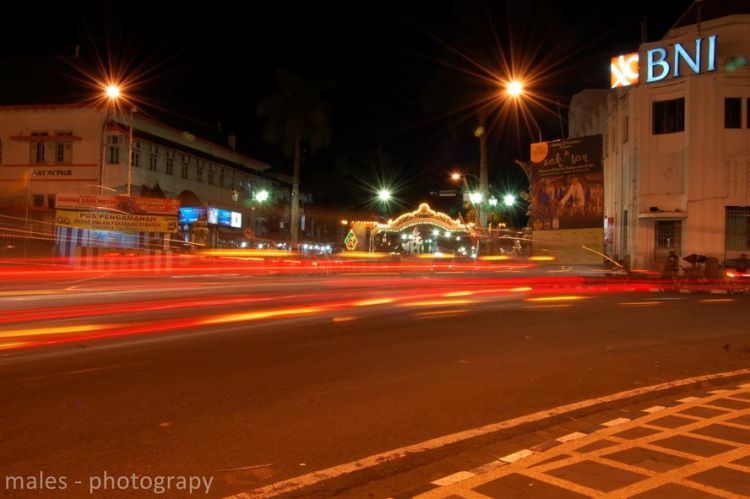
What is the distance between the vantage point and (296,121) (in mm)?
49844

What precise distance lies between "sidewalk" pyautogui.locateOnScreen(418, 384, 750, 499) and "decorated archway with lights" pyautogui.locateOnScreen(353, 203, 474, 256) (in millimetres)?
31962

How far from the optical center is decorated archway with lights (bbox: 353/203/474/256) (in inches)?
1565

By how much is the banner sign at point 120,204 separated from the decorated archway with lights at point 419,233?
568 inches

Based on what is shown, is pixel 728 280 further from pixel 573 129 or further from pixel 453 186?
pixel 453 186

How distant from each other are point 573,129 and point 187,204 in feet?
86.3

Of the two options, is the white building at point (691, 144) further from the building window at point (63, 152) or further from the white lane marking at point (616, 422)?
the building window at point (63, 152)

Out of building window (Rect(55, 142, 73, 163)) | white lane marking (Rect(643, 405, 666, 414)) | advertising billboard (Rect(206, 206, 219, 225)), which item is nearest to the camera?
white lane marking (Rect(643, 405, 666, 414))

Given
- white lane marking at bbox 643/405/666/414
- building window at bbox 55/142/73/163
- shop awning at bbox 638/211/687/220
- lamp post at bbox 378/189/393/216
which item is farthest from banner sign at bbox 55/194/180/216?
white lane marking at bbox 643/405/666/414

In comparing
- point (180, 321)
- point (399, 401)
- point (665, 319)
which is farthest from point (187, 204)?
point (399, 401)

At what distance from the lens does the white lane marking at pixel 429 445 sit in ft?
15.4

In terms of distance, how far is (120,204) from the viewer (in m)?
33.4

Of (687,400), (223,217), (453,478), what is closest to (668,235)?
(687,400)

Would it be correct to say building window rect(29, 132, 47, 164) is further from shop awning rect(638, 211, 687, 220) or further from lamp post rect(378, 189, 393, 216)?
shop awning rect(638, 211, 687, 220)

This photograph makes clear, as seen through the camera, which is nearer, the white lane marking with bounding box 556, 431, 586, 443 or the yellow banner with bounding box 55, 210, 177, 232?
the white lane marking with bounding box 556, 431, 586, 443
